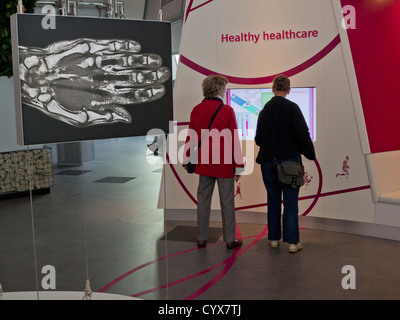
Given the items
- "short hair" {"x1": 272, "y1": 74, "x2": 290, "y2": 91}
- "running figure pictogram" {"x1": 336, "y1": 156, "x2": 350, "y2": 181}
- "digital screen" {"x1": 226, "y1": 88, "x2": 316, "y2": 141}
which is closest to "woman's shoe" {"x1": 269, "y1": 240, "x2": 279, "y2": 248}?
"running figure pictogram" {"x1": 336, "y1": 156, "x2": 350, "y2": 181}

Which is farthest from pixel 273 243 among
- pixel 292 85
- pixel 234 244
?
pixel 292 85

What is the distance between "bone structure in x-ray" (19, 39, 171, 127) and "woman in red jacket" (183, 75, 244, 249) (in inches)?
66.1

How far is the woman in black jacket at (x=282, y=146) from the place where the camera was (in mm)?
4793

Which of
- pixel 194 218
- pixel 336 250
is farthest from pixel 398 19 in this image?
pixel 194 218

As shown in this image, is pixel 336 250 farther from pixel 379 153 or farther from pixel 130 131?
pixel 130 131

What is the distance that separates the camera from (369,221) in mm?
5422

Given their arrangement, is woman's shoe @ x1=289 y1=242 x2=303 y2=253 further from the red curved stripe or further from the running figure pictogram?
the red curved stripe

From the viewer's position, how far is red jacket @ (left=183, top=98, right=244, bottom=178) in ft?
16.3

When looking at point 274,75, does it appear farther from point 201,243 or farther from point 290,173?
point 201,243

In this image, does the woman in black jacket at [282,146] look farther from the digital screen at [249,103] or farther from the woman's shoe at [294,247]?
the digital screen at [249,103]

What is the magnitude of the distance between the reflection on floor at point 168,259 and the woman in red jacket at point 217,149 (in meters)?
0.45

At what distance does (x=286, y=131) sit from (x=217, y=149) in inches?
25.4

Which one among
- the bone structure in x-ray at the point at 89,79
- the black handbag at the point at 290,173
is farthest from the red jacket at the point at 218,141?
the bone structure in x-ray at the point at 89,79

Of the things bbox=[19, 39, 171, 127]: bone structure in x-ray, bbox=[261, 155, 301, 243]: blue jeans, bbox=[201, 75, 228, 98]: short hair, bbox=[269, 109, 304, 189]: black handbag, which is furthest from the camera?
bbox=[201, 75, 228, 98]: short hair
